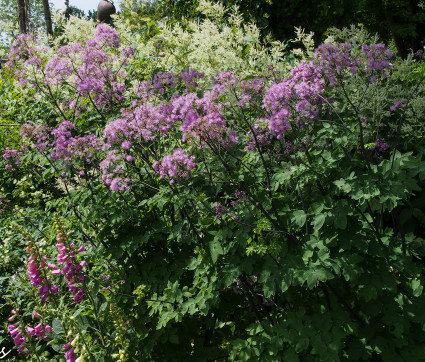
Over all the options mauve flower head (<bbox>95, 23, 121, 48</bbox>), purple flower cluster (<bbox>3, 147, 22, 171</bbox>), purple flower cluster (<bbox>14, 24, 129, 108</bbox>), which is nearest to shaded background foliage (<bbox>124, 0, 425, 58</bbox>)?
mauve flower head (<bbox>95, 23, 121, 48</bbox>)

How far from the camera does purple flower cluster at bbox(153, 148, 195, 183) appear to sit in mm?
2463

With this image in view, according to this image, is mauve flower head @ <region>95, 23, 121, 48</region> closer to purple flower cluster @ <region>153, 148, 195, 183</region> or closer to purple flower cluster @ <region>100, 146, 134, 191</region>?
purple flower cluster @ <region>100, 146, 134, 191</region>

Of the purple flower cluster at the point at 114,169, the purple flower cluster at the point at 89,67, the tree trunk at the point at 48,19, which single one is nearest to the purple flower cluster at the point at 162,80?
the purple flower cluster at the point at 89,67

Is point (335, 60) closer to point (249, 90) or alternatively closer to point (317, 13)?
point (249, 90)

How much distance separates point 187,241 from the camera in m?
2.89

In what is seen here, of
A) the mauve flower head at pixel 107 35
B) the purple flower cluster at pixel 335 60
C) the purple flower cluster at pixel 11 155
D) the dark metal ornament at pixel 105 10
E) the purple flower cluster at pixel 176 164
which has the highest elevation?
the purple flower cluster at pixel 335 60

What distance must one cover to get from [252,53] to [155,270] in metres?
2.01

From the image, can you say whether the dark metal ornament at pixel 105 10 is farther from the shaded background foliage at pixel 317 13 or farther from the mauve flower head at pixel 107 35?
the mauve flower head at pixel 107 35

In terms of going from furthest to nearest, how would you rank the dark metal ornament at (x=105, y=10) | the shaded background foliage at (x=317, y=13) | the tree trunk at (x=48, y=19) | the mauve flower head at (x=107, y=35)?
1. the dark metal ornament at (x=105, y=10)
2. the tree trunk at (x=48, y=19)
3. the shaded background foliage at (x=317, y=13)
4. the mauve flower head at (x=107, y=35)

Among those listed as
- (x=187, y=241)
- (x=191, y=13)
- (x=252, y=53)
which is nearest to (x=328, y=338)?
(x=187, y=241)

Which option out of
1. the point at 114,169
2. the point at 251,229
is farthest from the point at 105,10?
the point at 251,229

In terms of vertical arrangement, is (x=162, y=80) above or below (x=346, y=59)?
below

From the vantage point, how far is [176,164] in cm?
248

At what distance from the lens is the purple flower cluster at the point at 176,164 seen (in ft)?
8.08
